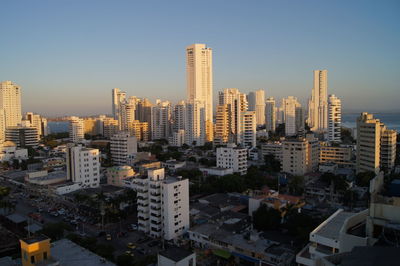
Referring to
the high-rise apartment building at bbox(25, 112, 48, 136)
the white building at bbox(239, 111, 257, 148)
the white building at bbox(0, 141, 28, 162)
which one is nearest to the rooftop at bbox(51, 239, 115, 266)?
the white building at bbox(0, 141, 28, 162)

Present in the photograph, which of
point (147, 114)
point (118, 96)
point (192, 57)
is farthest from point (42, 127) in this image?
point (192, 57)

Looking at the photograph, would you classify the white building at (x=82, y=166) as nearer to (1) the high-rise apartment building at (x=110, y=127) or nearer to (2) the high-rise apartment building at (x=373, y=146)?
(2) the high-rise apartment building at (x=373, y=146)

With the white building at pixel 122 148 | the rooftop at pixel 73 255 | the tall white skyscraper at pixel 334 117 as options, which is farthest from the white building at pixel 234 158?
the tall white skyscraper at pixel 334 117

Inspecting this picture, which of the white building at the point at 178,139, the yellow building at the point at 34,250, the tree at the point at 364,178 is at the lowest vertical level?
the tree at the point at 364,178

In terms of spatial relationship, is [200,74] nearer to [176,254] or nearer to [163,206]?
[163,206]

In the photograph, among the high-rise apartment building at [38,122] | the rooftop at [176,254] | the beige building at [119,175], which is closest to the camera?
the rooftop at [176,254]

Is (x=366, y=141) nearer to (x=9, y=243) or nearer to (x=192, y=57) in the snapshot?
(x=9, y=243)
